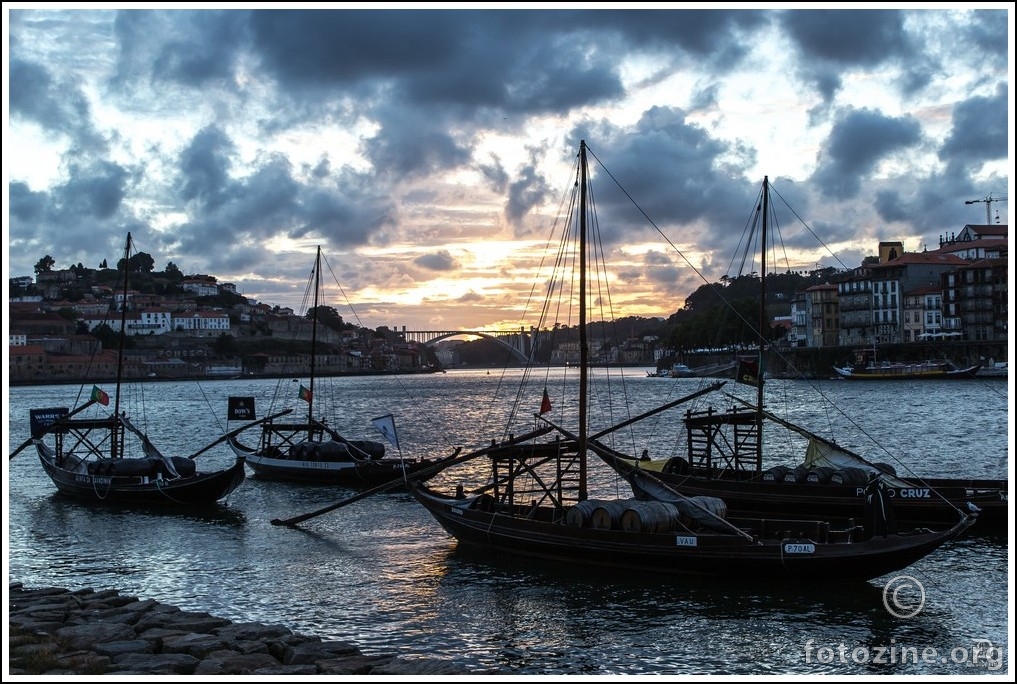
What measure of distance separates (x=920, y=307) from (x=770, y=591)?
16388 centimetres

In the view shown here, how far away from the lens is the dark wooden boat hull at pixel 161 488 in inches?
1702

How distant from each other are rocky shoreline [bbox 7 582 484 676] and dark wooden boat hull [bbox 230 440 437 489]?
25.2 metres

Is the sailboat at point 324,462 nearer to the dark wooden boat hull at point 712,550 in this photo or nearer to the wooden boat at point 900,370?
the dark wooden boat hull at point 712,550

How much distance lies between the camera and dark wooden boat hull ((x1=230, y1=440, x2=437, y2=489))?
4962cm

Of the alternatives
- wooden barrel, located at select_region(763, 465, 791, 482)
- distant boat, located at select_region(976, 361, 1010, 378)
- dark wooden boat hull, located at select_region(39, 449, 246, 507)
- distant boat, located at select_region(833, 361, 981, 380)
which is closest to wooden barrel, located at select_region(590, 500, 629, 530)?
wooden barrel, located at select_region(763, 465, 791, 482)

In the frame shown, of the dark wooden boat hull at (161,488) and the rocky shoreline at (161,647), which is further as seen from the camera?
the dark wooden boat hull at (161,488)

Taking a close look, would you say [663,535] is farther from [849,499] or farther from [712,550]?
[849,499]

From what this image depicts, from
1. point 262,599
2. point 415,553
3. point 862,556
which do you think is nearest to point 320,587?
point 262,599

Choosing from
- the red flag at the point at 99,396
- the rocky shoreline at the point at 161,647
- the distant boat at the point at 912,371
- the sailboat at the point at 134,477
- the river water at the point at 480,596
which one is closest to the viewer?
the rocky shoreline at the point at 161,647

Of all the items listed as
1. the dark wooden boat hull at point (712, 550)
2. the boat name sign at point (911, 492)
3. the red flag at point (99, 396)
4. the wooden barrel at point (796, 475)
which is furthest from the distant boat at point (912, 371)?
the dark wooden boat hull at point (712, 550)

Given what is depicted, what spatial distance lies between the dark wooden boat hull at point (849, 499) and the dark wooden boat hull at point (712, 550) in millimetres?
5705

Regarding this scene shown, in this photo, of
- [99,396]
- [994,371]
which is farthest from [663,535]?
[994,371]

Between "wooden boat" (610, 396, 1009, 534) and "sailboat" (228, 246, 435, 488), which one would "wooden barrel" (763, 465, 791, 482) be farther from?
"sailboat" (228, 246, 435, 488)

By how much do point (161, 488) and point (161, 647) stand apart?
26.5 meters
